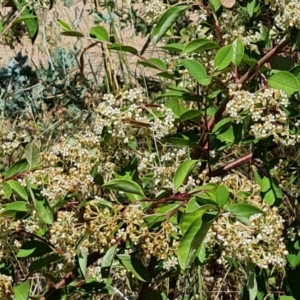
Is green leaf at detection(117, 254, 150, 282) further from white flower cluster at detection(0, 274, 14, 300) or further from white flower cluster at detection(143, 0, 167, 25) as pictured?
white flower cluster at detection(143, 0, 167, 25)

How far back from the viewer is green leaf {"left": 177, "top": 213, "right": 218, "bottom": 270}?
1.00 m

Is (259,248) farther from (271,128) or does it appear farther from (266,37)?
(266,37)

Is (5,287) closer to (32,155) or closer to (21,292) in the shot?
(21,292)

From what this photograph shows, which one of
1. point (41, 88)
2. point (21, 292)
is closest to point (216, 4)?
point (21, 292)

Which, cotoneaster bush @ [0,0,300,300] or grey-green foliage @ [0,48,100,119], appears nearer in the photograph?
cotoneaster bush @ [0,0,300,300]

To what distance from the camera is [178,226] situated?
1.16 meters

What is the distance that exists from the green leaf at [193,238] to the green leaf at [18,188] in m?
0.32

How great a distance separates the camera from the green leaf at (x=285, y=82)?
1.15 meters

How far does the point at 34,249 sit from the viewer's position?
1312mm

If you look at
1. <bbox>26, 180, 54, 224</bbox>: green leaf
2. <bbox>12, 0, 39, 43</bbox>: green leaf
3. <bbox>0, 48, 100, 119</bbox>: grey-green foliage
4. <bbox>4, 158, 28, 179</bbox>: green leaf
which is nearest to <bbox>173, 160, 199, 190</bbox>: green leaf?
<bbox>26, 180, 54, 224</bbox>: green leaf

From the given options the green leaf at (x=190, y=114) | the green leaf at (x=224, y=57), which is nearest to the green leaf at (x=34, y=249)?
the green leaf at (x=190, y=114)

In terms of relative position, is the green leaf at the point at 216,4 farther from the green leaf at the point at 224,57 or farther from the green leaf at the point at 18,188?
the green leaf at the point at 18,188

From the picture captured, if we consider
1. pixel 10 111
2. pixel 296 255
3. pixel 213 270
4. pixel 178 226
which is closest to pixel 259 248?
pixel 178 226

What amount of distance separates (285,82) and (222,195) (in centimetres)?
26
